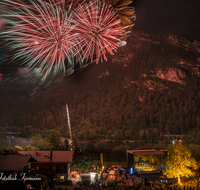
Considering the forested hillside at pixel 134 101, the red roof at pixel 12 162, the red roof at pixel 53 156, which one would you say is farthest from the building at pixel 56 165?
the forested hillside at pixel 134 101

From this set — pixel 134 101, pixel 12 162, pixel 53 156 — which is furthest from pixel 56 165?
pixel 134 101

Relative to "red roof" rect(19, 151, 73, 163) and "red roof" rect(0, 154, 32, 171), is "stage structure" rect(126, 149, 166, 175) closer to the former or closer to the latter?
"red roof" rect(19, 151, 73, 163)

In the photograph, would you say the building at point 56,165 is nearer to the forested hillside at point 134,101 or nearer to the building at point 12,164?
the building at point 12,164

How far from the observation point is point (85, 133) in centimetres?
10194

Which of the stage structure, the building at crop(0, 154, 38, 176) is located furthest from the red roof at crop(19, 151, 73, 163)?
the building at crop(0, 154, 38, 176)

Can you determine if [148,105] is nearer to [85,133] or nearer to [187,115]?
[187,115]

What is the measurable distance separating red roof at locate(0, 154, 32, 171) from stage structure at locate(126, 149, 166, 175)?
656 inches

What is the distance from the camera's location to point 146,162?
28484 millimetres

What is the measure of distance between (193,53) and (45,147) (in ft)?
341

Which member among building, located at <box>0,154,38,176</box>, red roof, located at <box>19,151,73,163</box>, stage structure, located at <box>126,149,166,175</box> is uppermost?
building, located at <box>0,154,38,176</box>

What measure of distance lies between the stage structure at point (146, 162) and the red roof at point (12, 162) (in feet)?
54.7

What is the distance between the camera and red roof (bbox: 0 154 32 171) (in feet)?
47.1

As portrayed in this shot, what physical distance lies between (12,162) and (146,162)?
1868 cm

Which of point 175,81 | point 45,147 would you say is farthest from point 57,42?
point 175,81
